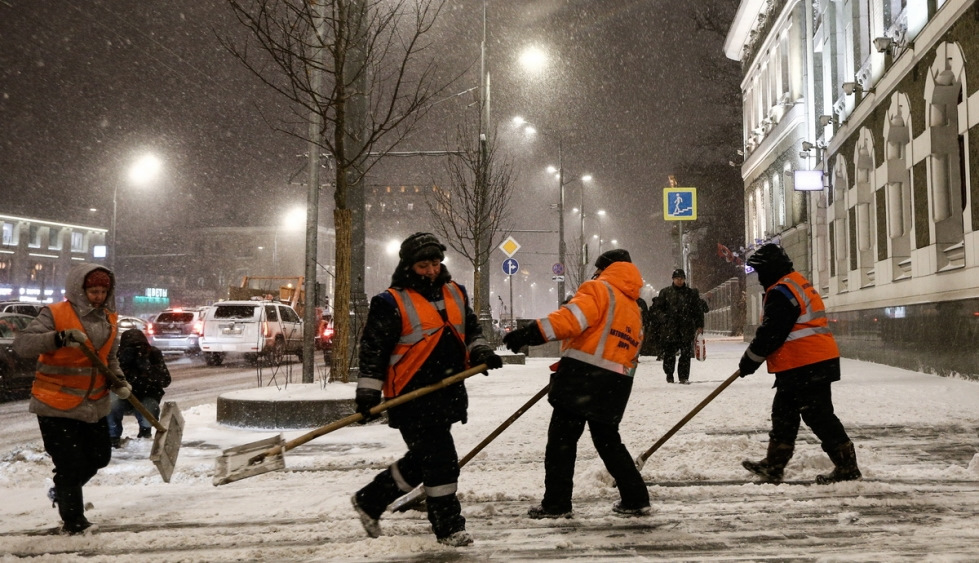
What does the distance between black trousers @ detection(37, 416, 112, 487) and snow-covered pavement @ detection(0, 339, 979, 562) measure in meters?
0.34

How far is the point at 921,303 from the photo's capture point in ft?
45.7

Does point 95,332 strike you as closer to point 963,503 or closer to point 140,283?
point 963,503

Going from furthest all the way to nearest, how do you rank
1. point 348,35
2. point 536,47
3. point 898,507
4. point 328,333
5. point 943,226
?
point 328,333
point 536,47
point 943,226
point 348,35
point 898,507

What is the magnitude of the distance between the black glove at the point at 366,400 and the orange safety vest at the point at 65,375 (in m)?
1.80

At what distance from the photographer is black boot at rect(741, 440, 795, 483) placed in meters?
5.83

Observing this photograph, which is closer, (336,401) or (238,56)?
(336,401)

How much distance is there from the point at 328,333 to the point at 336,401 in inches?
721

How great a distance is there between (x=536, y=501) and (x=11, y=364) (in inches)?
438

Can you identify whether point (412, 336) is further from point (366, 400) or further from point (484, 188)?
point (484, 188)

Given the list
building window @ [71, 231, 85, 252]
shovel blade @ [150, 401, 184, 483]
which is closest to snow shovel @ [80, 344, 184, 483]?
shovel blade @ [150, 401, 184, 483]

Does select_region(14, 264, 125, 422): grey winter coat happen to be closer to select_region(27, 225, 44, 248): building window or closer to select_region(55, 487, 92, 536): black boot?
select_region(55, 487, 92, 536): black boot

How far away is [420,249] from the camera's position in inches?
173

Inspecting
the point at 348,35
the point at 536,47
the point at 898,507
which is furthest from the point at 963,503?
the point at 536,47

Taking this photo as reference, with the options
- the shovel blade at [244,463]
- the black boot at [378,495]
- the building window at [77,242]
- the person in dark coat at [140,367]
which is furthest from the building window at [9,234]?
the black boot at [378,495]
